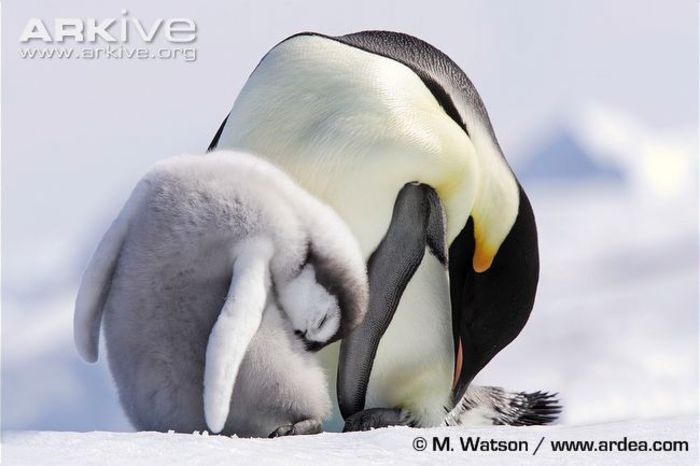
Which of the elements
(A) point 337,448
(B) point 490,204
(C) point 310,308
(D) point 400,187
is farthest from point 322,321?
(B) point 490,204

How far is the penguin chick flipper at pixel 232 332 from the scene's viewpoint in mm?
2248

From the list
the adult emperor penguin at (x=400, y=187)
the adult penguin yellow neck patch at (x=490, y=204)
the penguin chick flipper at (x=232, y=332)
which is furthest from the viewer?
the adult penguin yellow neck patch at (x=490, y=204)

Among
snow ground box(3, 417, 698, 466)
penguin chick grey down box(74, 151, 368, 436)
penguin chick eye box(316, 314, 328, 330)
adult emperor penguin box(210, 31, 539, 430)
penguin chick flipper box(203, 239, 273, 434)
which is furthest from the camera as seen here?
adult emperor penguin box(210, 31, 539, 430)

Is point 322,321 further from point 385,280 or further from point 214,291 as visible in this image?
point 385,280

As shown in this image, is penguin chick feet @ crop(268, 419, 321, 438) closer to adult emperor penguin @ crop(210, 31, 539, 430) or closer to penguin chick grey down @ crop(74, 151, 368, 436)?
penguin chick grey down @ crop(74, 151, 368, 436)

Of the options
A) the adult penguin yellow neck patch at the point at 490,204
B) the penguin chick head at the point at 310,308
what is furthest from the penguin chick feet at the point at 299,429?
the adult penguin yellow neck patch at the point at 490,204

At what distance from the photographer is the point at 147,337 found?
242 cm

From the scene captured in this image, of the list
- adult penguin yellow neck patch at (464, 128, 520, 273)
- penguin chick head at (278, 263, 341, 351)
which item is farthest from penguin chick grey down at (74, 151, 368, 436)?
adult penguin yellow neck patch at (464, 128, 520, 273)

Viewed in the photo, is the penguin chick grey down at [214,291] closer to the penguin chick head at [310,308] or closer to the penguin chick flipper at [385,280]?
the penguin chick head at [310,308]

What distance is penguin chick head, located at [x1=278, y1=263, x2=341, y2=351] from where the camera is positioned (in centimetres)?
247

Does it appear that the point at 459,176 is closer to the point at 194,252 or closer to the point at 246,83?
the point at 246,83

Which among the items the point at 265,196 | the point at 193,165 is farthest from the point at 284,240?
the point at 193,165

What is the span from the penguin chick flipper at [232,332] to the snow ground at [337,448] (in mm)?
68

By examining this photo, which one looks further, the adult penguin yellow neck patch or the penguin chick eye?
the adult penguin yellow neck patch
